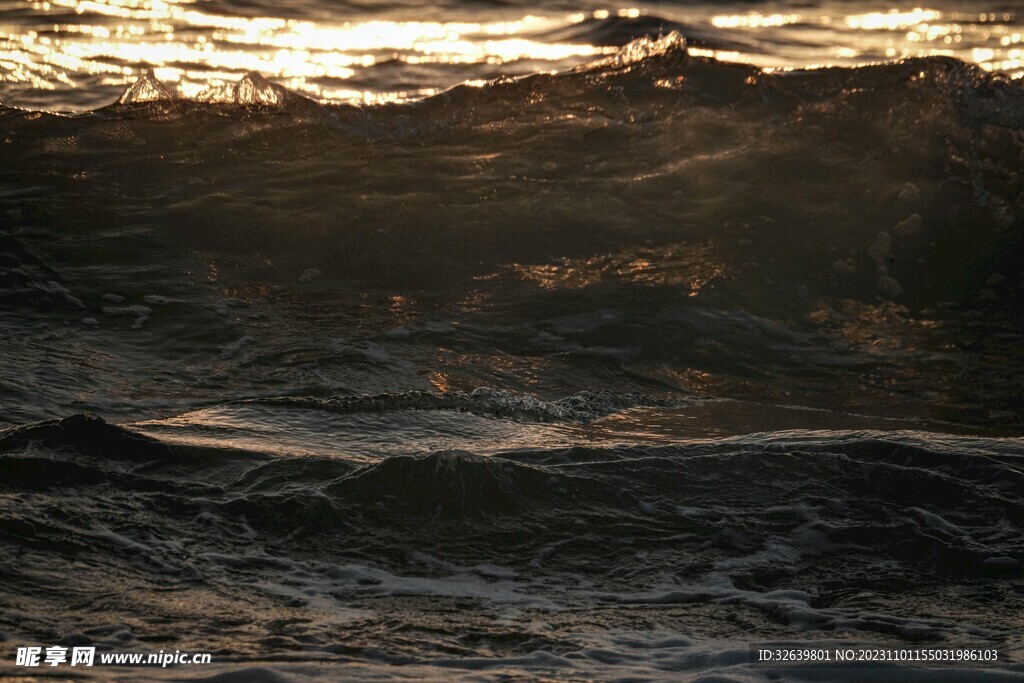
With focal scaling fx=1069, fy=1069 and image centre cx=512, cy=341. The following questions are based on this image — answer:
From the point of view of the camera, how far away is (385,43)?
11.4 m

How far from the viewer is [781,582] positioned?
3.22 metres

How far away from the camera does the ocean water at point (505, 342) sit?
2961 millimetres

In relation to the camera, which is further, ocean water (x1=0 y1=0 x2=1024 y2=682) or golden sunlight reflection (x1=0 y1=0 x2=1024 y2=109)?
golden sunlight reflection (x1=0 y1=0 x2=1024 y2=109)

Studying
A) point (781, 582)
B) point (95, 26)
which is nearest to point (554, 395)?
point (781, 582)

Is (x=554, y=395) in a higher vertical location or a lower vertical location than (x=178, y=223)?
lower

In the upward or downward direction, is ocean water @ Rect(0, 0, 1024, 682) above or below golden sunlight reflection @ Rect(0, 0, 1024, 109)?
below

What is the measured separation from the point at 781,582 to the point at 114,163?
19.5 feet

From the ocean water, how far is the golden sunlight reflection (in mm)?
79

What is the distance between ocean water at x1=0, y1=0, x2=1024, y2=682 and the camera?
2961mm

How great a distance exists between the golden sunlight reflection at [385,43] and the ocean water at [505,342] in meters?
0.08

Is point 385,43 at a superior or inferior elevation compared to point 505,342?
superior

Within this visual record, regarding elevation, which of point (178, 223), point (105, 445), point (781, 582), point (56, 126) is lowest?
point (781, 582)

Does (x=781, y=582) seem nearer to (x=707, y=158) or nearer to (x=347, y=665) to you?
(x=347, y=665)

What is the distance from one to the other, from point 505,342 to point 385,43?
6.51 m
